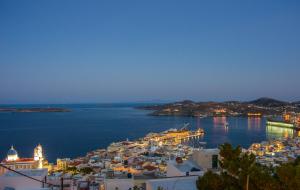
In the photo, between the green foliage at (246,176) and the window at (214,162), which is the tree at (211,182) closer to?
the green foliage at (246,176)

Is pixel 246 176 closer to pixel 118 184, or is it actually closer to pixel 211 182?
pixel 211 182

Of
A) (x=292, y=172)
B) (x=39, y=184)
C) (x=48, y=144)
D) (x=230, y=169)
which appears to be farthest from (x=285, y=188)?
(x=48, y=144)

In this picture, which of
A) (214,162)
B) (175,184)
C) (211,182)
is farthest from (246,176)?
(214,162)

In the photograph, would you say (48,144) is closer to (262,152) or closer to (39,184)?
(262,152)

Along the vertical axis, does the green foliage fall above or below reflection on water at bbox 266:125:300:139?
above

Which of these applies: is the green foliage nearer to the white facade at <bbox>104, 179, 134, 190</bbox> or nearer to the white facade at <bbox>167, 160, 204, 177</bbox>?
the white facade at <bbox>167, 160, 204, 177</bbox>

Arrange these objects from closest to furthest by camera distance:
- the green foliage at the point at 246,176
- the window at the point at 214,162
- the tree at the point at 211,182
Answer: the green foliage at the point at 246,176, the tree at the point at 211,182, the window at the point at 214,162

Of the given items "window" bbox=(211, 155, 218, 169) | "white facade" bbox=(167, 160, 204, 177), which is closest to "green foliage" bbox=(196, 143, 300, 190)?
"white facade" bbox=(167, 160, 204, 177)

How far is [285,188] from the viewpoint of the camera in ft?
12.2

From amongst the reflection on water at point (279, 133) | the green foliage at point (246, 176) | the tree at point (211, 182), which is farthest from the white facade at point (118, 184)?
the reflection on water at point (279, 133)

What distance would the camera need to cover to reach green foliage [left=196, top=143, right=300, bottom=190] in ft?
12.2

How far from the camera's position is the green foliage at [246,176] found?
147 inches

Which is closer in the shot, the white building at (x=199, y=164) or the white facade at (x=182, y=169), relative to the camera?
the white facade at (x=182, y=169)

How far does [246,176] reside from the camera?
4051 millimetres
